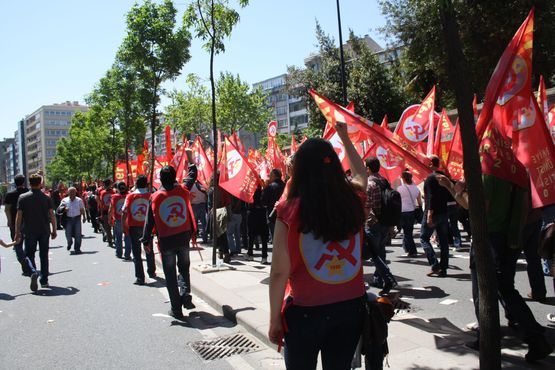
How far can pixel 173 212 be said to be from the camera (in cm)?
653

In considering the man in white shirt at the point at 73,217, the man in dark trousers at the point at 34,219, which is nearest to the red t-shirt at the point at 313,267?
the man in dark trousers at the point at 34,219

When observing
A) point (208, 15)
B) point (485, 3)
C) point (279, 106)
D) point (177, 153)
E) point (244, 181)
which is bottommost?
point (244, 181)

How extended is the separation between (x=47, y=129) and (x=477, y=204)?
15543 centimetres

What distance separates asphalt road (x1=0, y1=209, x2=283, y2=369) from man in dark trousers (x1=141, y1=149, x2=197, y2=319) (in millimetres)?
302

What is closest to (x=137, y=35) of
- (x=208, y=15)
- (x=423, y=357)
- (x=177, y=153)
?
(x=177, y=153)

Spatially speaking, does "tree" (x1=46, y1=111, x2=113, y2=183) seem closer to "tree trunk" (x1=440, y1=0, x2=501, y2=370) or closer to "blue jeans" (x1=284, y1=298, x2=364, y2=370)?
"tree trunk" (x1=440, y1=0, x2=501, y2=370)

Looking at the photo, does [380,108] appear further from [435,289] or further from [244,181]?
[435,289]

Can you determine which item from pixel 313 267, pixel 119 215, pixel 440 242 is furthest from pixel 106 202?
pixel 313 267

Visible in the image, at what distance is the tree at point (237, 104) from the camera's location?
4925cm

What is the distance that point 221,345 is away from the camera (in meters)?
5.26

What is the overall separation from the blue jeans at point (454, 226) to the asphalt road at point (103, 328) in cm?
554

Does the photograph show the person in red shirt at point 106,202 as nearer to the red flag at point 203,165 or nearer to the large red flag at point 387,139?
the red flag at point 203,165

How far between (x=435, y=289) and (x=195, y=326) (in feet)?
11.2

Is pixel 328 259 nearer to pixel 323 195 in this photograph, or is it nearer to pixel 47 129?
pixel 323 195
